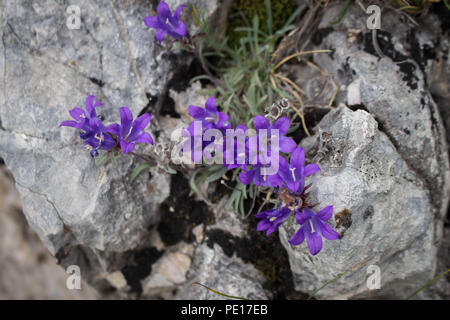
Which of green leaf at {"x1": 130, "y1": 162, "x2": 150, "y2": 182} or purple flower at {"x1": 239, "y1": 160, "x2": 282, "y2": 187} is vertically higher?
green leaf at {"x1": 130, "y1": 162, "x2": 150, "y2": 182}

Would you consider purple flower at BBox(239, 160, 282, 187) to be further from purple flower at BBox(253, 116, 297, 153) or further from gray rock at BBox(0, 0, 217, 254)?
gray rock at BBox(0, 0, 217, 254)

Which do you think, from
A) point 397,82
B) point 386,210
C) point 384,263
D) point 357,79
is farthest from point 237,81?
point 384,263

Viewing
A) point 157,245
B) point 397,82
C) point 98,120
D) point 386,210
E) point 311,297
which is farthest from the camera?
point 157,245

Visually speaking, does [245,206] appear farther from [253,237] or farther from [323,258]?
[323,258]

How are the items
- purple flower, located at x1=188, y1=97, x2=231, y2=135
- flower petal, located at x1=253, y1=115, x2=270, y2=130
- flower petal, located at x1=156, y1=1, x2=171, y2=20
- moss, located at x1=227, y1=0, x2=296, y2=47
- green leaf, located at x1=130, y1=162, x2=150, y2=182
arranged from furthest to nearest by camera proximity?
moss, located at x1=227, y1=0, x2=296, y2=47
green leaf, located at x1=130, y1=162, x2=150, y2=182
flower petal, located at x1=156, y1=1, x2=171, y2=20
purple flower, located at x1=188, y1=97, x2=231, y2=135
flower petal, located at x1=253, y1=115, x2=270, y2=130

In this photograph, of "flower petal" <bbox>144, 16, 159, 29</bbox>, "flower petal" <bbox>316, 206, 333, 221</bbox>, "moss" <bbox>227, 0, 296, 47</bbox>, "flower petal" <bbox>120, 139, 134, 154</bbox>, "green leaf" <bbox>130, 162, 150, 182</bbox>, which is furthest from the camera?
"moss" <bbox>227, 0, 296, 47</bbox>

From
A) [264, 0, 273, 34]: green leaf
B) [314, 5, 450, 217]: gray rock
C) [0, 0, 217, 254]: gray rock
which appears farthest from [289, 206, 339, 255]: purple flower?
[264, 0, 273, 34]: green leaf

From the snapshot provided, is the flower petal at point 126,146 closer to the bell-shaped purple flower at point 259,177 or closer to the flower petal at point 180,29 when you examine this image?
the bell-shaped purple flower at point 259,177
